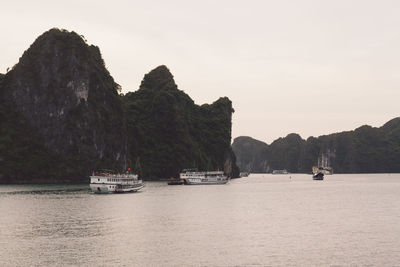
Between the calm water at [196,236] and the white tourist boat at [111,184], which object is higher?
the white tourist boat at [111,184]

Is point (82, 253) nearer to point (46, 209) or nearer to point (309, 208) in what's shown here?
point (46, 209)

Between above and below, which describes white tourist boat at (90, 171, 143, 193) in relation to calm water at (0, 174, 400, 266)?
above

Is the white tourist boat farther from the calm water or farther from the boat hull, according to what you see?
the calm water

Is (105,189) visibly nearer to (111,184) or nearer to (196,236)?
(111,184)

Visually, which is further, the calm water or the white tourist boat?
the white tourist boat

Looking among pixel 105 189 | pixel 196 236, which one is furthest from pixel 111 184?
pixel 196 236

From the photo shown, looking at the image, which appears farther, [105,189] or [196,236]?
[105,189]

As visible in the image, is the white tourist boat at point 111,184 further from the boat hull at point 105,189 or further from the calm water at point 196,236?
the calm water at point 196,236

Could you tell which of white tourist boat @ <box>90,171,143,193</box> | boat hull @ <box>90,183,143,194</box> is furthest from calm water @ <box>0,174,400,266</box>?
white tourist boat @ <box>90,171,143,193</box>

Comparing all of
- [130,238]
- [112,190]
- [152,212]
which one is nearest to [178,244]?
[130,238]

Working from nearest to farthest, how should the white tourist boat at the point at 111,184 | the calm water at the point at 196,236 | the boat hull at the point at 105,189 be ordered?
the calm water at the point at 196,236, the boat hull at the point at 105,189, the white tourist boat at the point at 111,184

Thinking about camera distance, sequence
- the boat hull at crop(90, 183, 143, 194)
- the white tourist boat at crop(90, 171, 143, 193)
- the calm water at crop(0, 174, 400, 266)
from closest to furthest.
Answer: the calm water at crop(0, 174, 400, 266) → the boat hull at crop(90, 183, 143, 194) → the white tourist boat at crop(90, 171, 143, 193)

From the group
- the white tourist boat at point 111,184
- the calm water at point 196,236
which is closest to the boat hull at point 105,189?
the white tourist boat at point 111,184

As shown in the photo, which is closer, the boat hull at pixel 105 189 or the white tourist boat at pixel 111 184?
the boat hull at pixel 105 189
